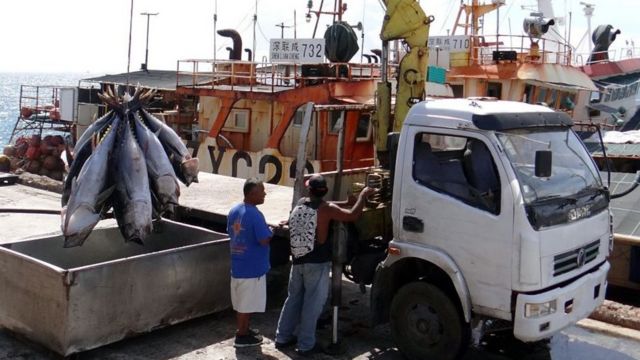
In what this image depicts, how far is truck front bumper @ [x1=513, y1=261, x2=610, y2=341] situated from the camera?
4.93 meters

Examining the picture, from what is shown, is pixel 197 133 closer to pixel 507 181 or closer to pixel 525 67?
pixel 525 67

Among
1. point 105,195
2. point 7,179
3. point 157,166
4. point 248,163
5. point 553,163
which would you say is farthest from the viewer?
point 7,179

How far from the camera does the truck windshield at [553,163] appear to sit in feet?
16.8

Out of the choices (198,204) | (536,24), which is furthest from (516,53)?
(198,204)

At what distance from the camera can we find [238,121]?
15773 mm

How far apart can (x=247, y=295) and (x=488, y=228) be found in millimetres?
2294

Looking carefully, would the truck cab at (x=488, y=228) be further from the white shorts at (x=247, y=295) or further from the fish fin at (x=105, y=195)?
the fish fin at (x=105, y=195)

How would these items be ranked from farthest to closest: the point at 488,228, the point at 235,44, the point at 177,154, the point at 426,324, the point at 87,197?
1. the point at 235,44
2. the point at 177,154
3. the point at 87,197
4. the point at 426,324
5. the point at 488,228

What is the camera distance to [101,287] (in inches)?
225

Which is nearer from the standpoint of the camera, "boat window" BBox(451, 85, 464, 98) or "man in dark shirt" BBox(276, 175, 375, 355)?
"man in dark shirt" BBox(276, 175, 375, 355)

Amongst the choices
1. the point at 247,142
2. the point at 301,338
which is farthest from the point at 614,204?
the point at 247,142

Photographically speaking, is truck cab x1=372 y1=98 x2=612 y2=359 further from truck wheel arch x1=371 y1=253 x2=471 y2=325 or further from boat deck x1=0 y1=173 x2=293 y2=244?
boat deck x1=0 y1=173 x2=293 y2=244

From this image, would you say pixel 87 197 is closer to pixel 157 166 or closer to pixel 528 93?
pixel 157 166

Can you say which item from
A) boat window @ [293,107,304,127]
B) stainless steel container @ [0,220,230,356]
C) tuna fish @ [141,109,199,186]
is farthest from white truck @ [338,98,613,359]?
boat window @ [293,107,304,127]
